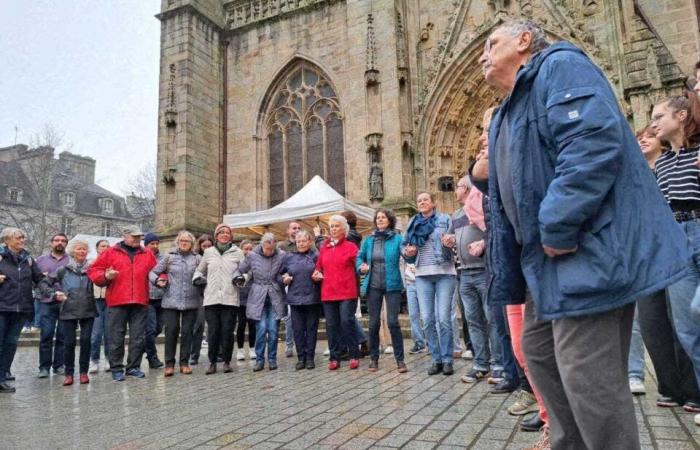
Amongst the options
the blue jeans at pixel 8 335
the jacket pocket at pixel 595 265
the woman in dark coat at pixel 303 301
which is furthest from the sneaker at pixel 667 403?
the blue jeans at pixel 8 335

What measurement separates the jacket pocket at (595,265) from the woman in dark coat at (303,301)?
550cm

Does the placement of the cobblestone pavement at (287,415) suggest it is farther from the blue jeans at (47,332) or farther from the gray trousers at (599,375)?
the gray trousers at (599,375)

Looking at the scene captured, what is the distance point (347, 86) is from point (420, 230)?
10623mm

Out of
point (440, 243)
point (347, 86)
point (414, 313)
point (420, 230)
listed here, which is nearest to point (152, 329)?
point (414, 313)

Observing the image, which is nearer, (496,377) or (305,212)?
(496,377)

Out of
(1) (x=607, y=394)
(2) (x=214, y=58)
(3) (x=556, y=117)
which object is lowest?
(1) (x=607, y=394)

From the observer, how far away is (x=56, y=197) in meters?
43.2

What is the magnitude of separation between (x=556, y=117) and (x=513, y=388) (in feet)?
11.3

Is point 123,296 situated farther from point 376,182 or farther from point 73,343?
point 376,182

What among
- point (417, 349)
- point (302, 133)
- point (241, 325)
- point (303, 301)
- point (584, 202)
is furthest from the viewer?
point (302, 133)

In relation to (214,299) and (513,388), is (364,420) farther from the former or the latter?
(214,299)

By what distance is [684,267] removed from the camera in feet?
5.71

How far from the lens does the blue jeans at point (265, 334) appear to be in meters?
7.08

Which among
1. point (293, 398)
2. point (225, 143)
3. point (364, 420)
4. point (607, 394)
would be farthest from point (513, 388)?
point (225, 143)
